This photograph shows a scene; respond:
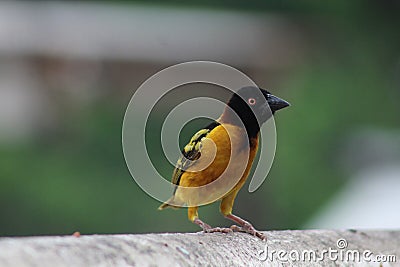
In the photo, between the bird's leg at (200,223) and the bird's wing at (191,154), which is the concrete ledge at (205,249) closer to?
the bird's leg at (200,223)

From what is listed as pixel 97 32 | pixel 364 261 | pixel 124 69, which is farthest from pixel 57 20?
pixel 364 261

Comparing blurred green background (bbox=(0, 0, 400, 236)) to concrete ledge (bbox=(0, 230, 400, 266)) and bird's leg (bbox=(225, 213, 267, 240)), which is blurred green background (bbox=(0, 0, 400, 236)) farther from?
bird's leg (bbox=(225, 213, 267, 240))

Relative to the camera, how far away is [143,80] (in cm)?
1645

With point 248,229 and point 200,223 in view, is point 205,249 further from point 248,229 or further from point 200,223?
point 200,223

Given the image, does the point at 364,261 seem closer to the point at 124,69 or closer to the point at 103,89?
the point at 103,89

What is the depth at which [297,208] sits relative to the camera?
1257 centimetres

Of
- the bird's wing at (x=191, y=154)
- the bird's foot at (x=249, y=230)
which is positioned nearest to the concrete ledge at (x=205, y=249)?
the bird's foot at (x=249, y=230)

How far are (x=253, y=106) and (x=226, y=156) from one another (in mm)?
384

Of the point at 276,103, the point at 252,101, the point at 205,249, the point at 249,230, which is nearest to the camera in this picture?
the point at 205,249

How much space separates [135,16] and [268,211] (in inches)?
260

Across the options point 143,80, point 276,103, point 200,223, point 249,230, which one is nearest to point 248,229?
point 249,230

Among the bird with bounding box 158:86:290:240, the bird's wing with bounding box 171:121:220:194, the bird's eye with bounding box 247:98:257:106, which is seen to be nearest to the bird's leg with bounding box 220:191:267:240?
the bird with bounding box 158:86:290:240

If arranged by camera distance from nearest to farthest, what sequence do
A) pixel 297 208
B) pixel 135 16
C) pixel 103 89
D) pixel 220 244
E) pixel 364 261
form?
pixel 220 244 < pixel 364 261 < pixel 297 208 < pixel 103 89 < pixel 135 16

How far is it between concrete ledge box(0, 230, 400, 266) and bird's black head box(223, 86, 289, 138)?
2.29 feet
